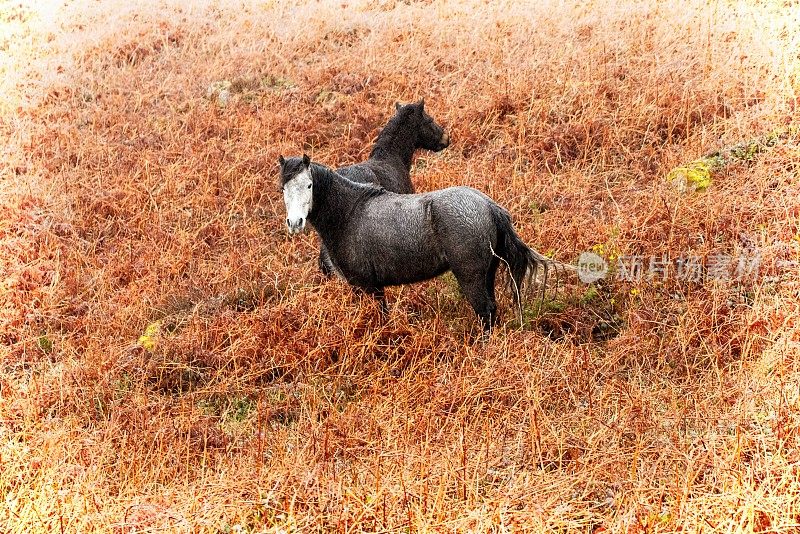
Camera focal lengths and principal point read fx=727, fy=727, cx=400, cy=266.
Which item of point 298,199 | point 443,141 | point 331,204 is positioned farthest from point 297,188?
point 443,141

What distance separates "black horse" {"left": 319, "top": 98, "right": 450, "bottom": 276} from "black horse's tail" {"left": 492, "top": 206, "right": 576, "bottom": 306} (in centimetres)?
218

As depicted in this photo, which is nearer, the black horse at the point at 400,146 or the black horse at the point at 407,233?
the black horse at the point at 407,233

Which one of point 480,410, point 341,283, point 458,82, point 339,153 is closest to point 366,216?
point 341,283

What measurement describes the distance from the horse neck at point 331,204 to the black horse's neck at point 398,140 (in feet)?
5.79

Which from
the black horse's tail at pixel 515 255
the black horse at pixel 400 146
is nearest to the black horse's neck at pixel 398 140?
the black horse at pixel 400 146

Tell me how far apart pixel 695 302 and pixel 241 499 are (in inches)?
162

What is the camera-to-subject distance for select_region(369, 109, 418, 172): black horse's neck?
8.43 meters

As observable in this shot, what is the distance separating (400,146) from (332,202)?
213 cm

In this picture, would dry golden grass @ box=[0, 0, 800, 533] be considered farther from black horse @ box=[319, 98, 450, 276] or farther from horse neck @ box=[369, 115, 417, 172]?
horse neck @ box=[369, 115, 417, 172]

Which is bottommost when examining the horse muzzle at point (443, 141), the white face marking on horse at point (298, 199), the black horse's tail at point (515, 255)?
the black horse's tail at point (515, 255)

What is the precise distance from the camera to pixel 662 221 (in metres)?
7.23

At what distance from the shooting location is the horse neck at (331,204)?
21.7 ft

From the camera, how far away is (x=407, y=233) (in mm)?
6273

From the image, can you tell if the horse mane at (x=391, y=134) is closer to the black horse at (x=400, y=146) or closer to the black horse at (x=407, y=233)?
the black horse at (x=400, y=146)
